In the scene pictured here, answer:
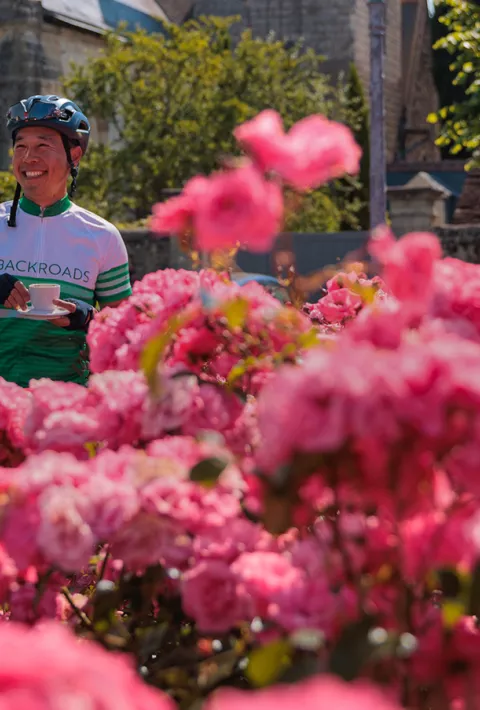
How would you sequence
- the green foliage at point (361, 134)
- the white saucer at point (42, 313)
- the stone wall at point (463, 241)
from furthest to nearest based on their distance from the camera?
the green foliage at point (361, 134), the stone wall at point (463, 241), the white saucer at point (42, 313)

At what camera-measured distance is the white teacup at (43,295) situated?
12.4 ft

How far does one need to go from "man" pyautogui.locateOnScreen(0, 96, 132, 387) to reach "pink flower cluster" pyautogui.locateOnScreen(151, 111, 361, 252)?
238 cm

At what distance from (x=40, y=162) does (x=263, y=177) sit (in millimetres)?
2558

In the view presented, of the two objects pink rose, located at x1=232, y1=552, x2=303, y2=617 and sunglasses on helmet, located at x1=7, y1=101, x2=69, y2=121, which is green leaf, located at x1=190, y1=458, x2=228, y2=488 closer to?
pink rose, located at x1=232, y1=552, x2=303, y2=617

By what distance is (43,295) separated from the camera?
3.81 metres

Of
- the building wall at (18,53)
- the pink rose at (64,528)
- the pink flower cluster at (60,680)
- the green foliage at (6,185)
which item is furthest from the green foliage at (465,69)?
the pink flower cluster at (60,680)

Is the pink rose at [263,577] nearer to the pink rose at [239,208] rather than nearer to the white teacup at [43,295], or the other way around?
the pink rose at [239,208]

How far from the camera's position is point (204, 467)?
1.58m

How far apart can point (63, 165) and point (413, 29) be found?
3769 centimetres

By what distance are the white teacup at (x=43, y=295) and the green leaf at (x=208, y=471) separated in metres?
2.29

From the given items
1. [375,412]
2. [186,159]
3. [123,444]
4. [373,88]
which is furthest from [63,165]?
[186,159]

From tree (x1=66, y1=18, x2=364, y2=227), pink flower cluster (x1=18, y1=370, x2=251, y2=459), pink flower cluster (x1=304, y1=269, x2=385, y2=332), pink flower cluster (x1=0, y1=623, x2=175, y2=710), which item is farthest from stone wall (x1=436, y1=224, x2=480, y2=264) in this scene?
pink flower cluster (x1=0, y1=623, x2=175, y2=710)

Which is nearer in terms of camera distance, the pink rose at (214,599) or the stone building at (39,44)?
the pink rose at (214,599)

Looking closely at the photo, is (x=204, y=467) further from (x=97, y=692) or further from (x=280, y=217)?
(x=97, y=692)
